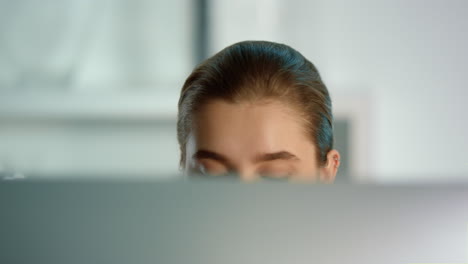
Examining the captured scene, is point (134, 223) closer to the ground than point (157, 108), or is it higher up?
closer to the ground

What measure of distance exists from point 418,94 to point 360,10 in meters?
0.40

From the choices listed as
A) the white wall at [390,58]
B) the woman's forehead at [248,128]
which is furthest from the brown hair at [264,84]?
the white wall at [390,58]

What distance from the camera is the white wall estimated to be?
229 cm

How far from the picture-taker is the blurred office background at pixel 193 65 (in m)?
2.30

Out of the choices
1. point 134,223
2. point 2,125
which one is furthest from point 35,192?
point 2,125

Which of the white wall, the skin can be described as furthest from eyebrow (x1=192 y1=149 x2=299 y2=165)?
the white wall

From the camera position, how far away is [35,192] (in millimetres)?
191

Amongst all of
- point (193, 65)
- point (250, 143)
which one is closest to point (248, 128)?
point (250, 143)

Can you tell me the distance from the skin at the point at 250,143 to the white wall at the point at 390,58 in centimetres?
158

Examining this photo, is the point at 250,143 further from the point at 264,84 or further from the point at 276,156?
the point at 264,84

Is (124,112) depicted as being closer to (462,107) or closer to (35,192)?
(462,107)

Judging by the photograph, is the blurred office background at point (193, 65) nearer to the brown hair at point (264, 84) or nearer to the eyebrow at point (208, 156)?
the brown hair at point (264, 84)

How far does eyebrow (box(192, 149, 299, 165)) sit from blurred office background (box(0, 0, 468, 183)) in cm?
164

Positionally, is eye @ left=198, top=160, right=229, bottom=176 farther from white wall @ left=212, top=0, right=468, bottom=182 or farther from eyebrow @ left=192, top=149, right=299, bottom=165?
white wall @ left=212, top=0, right=468, bottom=182
